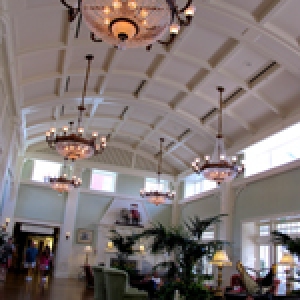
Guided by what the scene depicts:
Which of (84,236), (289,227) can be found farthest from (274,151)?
(84,236)

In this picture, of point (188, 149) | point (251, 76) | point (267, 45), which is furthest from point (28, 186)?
point (267, 45)

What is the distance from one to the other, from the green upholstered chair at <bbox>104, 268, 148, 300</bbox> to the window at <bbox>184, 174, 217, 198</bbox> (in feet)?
28.4

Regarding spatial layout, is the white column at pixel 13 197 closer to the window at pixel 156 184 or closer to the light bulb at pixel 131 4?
Result: the window at pixel 156 184

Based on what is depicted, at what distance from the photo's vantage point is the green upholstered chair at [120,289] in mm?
7375

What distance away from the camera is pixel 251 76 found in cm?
1031

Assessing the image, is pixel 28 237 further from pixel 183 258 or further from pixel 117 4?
pixel 117 4

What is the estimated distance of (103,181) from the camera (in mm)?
18219

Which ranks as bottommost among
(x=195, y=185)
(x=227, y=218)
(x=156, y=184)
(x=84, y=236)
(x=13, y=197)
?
(x=84, y=236)

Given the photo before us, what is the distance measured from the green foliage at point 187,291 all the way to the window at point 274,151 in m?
6.22

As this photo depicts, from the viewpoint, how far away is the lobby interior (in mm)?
8391

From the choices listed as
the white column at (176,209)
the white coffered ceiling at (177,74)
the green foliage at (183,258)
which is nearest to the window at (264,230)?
the white coffered ceiling at (177,74)

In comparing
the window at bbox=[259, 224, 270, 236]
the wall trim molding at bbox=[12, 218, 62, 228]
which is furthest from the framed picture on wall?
the window at bbox=[259, 224, 270, 236]

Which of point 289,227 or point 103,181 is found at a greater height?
point 103,181

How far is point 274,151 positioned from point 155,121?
17.0 feet
